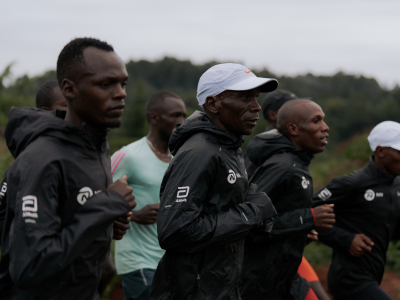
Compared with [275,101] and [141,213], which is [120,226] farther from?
[275,101]

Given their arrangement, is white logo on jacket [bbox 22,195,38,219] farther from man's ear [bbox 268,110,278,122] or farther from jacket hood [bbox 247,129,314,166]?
man's ear [bbox 268,110,278,122]

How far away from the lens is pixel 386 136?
16.3 ft

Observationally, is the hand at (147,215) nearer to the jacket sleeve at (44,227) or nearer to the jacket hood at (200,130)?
the jacket hood at (200,130)

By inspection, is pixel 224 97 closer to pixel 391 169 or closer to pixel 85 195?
pixel 85 195

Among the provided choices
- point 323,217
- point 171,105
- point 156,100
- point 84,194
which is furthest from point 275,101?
point 84,194

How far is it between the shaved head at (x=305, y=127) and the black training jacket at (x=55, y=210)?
7.41 ft

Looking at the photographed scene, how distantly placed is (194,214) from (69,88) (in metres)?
1.07

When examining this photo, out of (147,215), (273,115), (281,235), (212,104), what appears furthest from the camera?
(273,115)

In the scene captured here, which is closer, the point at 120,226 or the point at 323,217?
the point at 120,226

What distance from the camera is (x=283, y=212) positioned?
4051 mm

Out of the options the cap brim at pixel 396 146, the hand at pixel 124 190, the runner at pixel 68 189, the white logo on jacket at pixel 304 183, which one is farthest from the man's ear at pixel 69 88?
the cap brim at pixel 396 146

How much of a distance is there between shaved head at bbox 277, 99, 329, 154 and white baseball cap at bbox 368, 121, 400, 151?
3.01ft

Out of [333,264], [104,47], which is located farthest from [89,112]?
[333,264]

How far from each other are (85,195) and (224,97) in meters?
1.27
